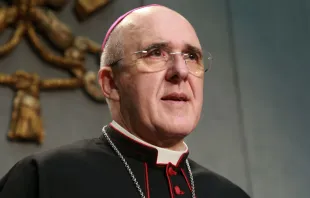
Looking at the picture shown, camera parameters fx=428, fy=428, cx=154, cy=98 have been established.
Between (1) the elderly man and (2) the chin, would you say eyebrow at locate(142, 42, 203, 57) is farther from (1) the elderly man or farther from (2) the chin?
(2) the chin

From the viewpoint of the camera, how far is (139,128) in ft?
3.73

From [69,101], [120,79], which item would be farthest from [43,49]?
[120,79]

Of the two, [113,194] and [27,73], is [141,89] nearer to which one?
[113,194]

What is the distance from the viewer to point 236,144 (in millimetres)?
2107

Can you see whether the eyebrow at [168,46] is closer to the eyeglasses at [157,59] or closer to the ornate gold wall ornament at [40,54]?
the eyeglasses at [157,59]

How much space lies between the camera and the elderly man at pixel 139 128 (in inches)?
41.5

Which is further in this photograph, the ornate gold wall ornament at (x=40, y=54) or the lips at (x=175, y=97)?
the ornate gold wall ornament at (x=40, y=54)

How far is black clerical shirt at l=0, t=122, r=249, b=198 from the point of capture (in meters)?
1.02

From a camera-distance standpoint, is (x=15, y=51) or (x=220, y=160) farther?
(x=220, y=160)

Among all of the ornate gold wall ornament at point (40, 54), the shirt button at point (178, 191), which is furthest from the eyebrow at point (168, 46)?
the ornate gold wall ornament at point (40, 54)

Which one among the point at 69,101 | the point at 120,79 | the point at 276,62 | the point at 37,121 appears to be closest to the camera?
the point at 120,79

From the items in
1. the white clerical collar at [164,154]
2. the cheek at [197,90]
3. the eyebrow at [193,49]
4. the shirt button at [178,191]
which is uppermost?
the eyebrow at [193,49]

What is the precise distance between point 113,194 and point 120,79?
313 mm

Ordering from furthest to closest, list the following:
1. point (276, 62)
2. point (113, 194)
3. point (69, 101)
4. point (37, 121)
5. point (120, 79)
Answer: point (276, 62) → point (69, 101) → point (37, 121) → point (120, 79) → point (113, 194)
